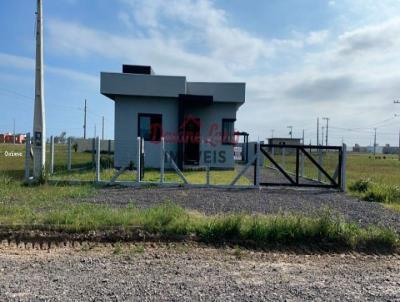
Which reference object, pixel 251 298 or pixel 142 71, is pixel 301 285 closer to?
pixel 251 298

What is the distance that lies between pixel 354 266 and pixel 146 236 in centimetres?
340

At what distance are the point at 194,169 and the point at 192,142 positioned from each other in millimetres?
1682

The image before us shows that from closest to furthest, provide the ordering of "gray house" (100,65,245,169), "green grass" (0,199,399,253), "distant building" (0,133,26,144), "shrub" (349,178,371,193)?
"green grass" (0,199,399,253) → "shrub" (349,178,371,193) → "gray house" (100,65,245,169) → "distant building" (0,133,26,144)

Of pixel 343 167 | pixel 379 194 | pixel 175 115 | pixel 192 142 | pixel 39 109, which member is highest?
pixel 175 115

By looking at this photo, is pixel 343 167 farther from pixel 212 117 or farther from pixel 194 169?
pixel 212 117

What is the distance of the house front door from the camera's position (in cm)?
2283

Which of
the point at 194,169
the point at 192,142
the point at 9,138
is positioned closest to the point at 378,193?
the point at 194,169

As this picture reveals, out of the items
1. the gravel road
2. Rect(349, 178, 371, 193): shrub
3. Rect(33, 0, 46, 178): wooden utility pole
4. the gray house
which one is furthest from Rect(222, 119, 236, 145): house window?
Rect(33, 0, 46, 178): wooden utility pole

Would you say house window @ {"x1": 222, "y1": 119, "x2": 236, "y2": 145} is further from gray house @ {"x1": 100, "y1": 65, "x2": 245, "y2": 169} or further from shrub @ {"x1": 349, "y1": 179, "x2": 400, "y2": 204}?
shrub @ {"x1": 349, "y1": 179, "x2": 400, "y2": 204}

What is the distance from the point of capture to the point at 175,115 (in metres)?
21.9

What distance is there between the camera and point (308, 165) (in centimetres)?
2477

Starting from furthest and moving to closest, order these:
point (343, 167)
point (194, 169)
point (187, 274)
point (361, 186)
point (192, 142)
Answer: point (192, 142)
point (194, 169)
point (361, 186)
point (343, 167)
point (187, 274)

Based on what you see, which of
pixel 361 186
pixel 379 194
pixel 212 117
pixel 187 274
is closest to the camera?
pixel 187 274

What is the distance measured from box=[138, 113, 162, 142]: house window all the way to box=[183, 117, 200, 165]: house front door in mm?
1760
